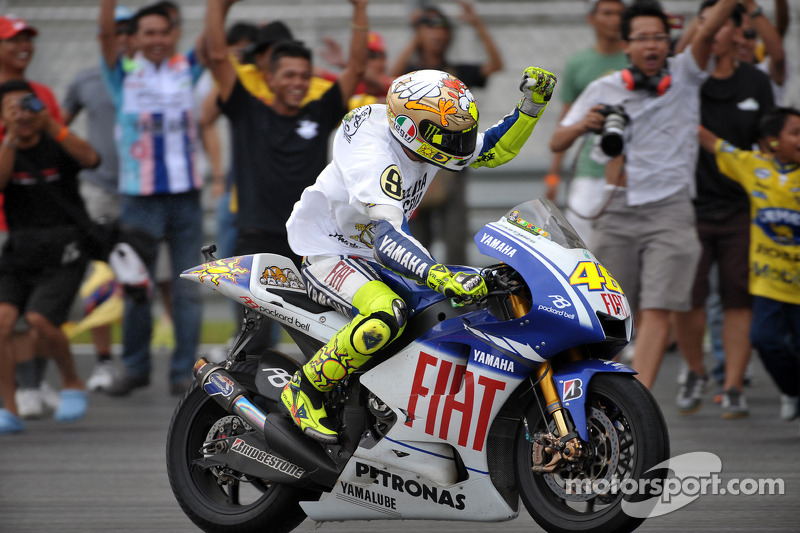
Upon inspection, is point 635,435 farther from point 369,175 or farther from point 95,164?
point 95,164

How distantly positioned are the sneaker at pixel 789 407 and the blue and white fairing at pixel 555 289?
3175 mm

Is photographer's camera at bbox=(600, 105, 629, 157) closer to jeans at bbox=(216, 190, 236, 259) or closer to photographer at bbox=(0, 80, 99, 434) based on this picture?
photographer at bbox=(0, 80, 99, 434)

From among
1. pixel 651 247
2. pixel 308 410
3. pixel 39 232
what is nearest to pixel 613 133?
pixel 651 247

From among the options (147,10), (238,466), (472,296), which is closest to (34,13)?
(147,10)

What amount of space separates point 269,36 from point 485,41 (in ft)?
5.36

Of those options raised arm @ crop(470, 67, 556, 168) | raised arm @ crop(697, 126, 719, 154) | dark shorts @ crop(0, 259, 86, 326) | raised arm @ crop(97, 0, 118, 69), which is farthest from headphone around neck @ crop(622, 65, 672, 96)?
dark shorts @ crop(0, 259, 86, 326)

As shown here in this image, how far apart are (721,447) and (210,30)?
397 centimetres

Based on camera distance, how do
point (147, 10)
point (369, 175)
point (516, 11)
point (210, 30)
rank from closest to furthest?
1. point (369, 175)
2. point (210, 30)
3. point (147, 10)
4. point (516, 11)

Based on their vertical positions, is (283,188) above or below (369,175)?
below

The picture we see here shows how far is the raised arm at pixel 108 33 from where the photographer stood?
8.38 m

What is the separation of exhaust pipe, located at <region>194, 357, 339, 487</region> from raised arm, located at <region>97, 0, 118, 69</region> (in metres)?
3.91

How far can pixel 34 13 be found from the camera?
12.3 metres

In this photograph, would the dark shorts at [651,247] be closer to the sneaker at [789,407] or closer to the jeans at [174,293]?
the sneaker at [789,407]

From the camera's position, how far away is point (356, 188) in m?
4.73
